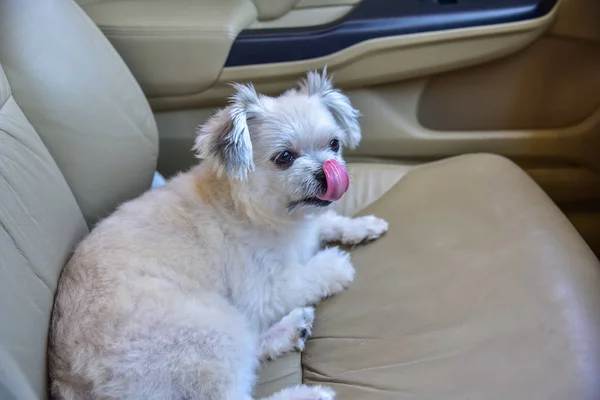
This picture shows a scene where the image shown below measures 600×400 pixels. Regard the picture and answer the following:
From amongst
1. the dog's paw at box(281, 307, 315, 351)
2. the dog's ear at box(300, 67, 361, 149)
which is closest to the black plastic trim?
the dog's ear at box(300, 67, 361, 149)

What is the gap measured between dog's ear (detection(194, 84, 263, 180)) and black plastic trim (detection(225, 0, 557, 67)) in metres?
0.55

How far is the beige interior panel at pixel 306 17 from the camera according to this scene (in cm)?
229

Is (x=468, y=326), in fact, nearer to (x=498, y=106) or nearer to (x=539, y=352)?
(x=539, y=352)

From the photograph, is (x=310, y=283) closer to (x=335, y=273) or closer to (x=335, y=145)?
(x=335, y=273)

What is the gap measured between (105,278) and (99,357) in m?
0.21

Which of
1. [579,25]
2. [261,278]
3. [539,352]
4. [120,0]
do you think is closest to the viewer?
[539,352]

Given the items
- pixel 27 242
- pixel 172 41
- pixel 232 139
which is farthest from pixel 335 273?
pixel 172 41

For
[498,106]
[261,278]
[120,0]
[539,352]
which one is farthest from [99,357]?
[498,106]

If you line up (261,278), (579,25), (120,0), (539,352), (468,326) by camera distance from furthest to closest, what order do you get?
(120,0) → (579,25) → (261,278) → (468,326) → (539,352)

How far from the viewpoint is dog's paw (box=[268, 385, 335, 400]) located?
1.46 m

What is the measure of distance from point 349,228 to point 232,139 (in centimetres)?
54

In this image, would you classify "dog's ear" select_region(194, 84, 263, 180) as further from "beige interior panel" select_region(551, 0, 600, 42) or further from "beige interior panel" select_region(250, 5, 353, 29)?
"beige interior panel" select_region(551, 0, 600, 42)

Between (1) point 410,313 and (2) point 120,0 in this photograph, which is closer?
(1) point 410,313

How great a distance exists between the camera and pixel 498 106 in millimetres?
2357
